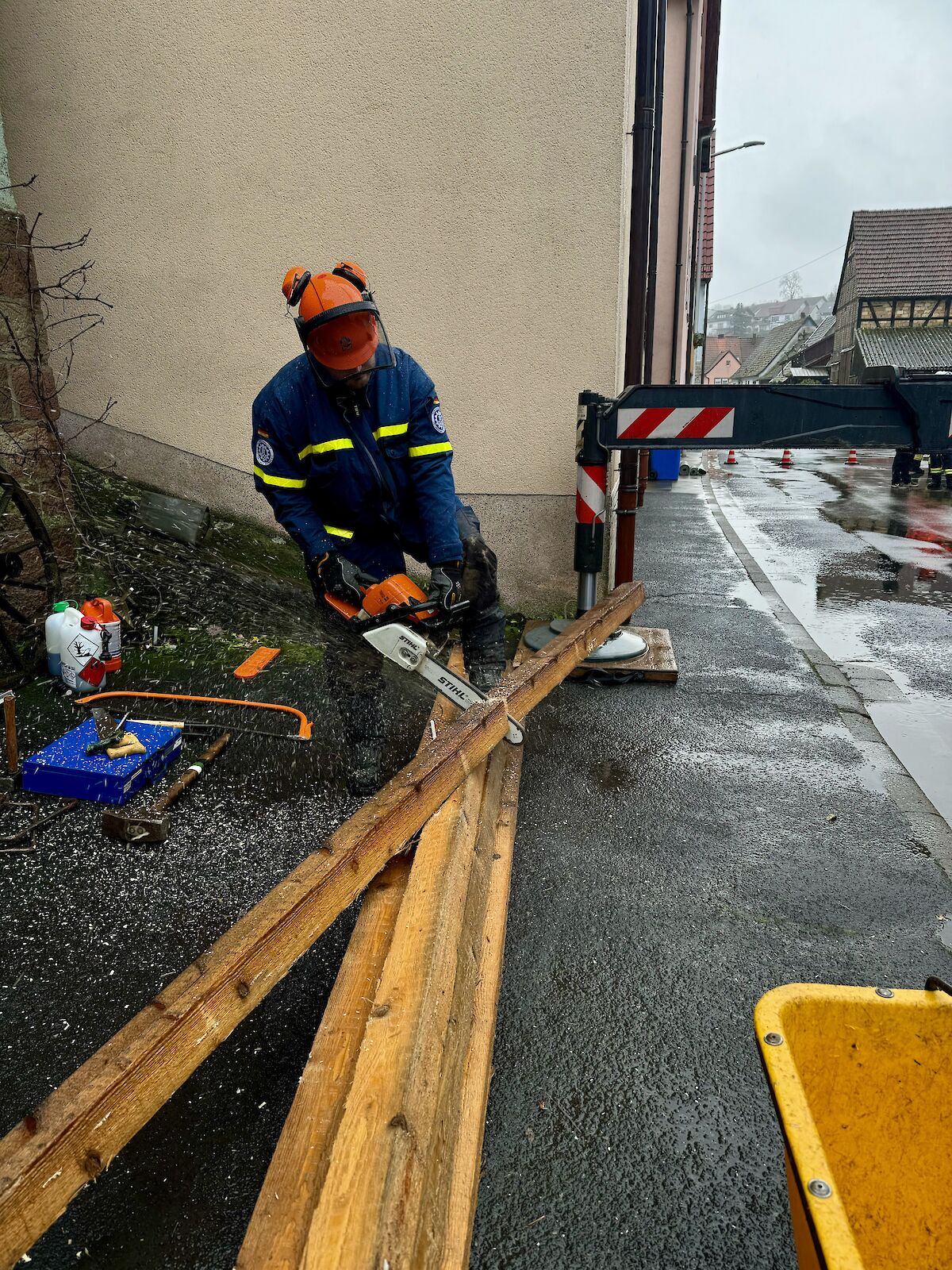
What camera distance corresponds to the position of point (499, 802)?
10.6 ft

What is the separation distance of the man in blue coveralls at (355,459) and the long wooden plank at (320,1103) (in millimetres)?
1435

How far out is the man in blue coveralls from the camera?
318cm

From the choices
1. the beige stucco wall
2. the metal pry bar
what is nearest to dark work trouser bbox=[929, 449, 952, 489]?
the beige stucco wall

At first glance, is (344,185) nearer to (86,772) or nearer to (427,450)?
(427,450)

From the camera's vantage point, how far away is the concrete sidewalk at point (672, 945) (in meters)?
1.88

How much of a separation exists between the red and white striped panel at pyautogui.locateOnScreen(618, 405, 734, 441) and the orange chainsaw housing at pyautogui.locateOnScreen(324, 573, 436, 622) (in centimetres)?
212

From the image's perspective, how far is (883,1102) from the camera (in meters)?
1.53

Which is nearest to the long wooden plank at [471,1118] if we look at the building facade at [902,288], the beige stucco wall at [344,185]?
the beige stucco wall at [344,185]

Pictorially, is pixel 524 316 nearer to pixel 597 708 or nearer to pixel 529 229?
pixel 529 229

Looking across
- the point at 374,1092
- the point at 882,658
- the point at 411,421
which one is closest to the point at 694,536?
the point at 882,658

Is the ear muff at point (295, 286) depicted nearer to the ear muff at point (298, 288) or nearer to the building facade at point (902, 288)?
the ear muff at point (298, 288)

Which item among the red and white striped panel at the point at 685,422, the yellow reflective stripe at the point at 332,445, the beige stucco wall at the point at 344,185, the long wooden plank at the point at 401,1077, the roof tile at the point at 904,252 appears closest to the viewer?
the long wooden plank at the point at 401,1077

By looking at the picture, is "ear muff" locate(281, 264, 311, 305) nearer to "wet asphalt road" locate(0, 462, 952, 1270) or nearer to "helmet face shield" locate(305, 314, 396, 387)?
"helmet face shield" locate(305, 314, 396, 387)

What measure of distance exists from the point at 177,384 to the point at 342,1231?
20.4 feet
